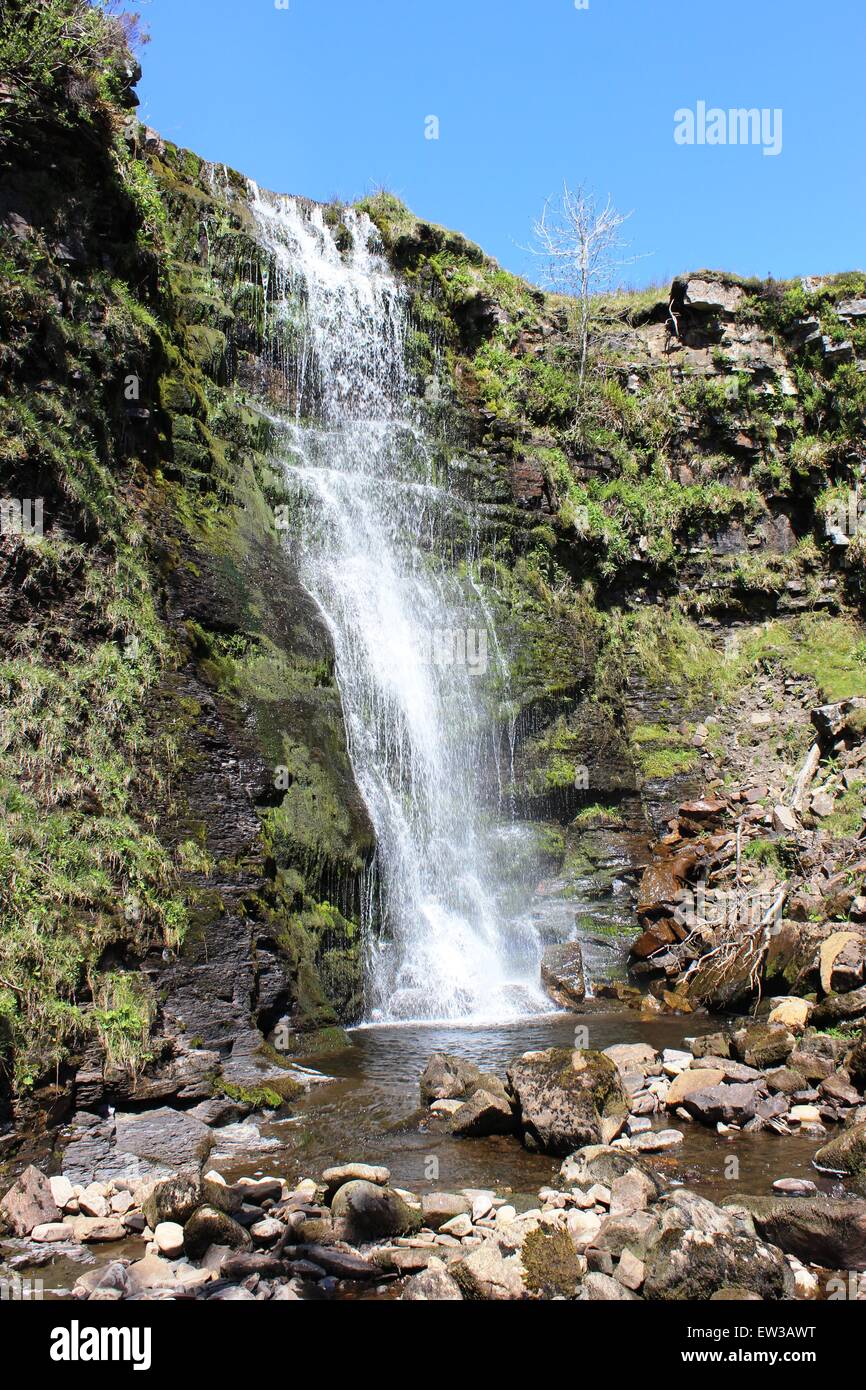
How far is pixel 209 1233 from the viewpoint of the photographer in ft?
18.3

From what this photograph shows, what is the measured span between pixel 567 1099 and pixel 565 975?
19.7ft

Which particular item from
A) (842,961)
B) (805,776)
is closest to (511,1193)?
(842,961)

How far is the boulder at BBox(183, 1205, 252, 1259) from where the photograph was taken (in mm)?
5547

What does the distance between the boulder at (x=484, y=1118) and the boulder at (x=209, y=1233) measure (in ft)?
9.00

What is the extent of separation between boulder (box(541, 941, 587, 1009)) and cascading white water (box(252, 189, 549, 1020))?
0.32 m

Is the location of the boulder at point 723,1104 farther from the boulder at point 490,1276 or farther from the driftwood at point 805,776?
the driftwood at point 805,776

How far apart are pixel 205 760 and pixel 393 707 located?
191 inches

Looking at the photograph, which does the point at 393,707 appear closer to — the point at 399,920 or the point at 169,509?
the point at 399,920

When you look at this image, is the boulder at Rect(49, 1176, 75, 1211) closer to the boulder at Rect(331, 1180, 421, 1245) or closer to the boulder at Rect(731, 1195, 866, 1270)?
the boulder at Rect(331, 1180, 421, 1245)

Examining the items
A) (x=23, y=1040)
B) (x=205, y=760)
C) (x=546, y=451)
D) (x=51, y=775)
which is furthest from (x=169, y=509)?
(x=546, y=451)

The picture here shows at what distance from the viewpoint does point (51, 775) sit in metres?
8.84

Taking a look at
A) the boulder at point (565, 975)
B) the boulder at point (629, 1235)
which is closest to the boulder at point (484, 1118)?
the boulder at point (629, 1235)

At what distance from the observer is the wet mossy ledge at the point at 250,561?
8781 millimetres

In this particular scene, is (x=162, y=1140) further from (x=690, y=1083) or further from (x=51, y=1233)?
(x=690, y=1083)
